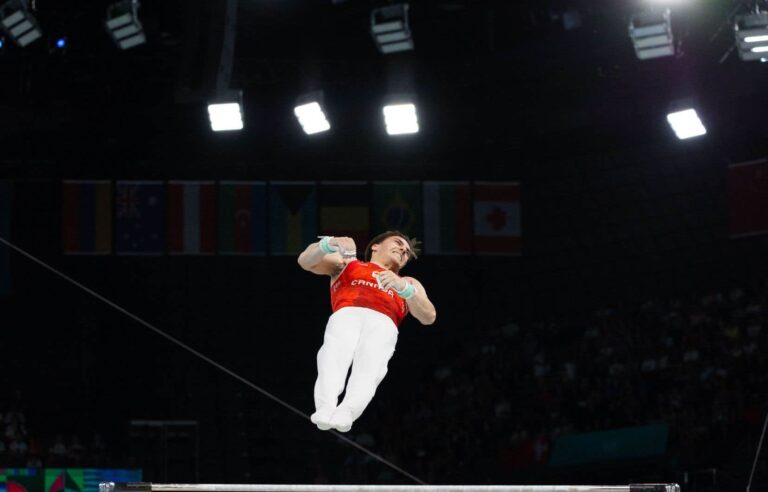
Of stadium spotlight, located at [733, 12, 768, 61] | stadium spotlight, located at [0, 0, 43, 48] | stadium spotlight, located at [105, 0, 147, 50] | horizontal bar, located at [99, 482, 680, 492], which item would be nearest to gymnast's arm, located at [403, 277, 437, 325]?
horizontal bar, located at [99, 482, 680, 492]

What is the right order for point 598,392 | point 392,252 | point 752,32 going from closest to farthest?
point 392,252, point 752,32, point 598,392

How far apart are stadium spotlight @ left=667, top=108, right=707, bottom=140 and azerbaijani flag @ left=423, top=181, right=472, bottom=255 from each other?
5.38 metres

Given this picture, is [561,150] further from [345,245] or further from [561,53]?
[345,245]

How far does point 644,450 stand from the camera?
14.1 metres

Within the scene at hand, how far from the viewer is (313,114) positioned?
13438mm

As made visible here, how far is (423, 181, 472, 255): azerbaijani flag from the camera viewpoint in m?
18.2

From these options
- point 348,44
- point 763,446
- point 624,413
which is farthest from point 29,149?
point 763,446

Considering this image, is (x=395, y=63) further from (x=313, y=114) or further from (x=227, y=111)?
(x=227, y=111)

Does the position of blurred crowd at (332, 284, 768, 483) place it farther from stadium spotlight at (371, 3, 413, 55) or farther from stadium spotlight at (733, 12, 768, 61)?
stadium spotlight at (371, 3, 413, 55)

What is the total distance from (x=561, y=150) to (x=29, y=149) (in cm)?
846

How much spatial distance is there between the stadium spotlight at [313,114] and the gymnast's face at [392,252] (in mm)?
5985

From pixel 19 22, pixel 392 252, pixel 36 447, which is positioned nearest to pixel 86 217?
pixel 36 447

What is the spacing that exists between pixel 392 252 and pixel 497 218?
11.1m

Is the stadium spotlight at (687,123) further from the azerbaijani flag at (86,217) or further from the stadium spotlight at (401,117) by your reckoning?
the azerbaijani flag at (86,217)
